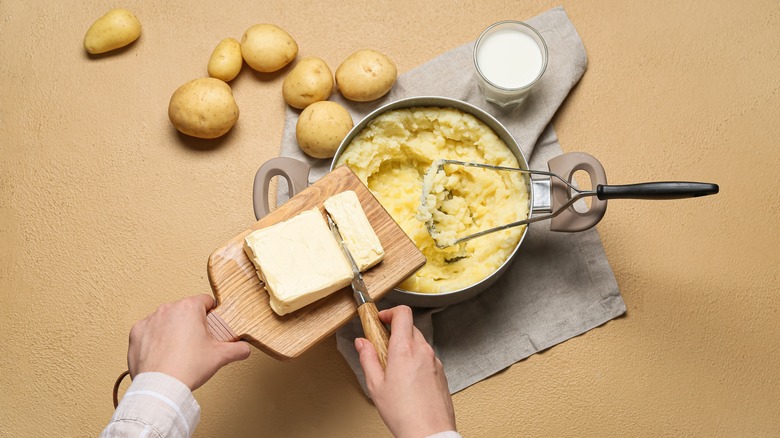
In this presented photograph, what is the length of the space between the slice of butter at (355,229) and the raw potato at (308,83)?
0.38 metres

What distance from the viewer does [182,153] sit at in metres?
1.43

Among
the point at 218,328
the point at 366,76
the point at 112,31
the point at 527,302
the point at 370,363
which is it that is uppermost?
the point at 112,31

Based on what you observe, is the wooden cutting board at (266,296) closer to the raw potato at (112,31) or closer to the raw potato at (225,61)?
the raw potato at (225,61)

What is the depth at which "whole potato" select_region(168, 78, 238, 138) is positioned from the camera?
1340 mm

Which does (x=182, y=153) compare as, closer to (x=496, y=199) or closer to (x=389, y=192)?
(x=389, y=192)

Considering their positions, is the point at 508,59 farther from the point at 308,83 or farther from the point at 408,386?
the point at 408,386

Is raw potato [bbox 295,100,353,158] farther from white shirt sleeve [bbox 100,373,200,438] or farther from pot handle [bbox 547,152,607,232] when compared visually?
white shirt sleeve [bbox 100,373,200,438]

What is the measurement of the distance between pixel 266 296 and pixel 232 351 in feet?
0.36

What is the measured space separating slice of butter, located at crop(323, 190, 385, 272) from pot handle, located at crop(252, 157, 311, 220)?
162mm

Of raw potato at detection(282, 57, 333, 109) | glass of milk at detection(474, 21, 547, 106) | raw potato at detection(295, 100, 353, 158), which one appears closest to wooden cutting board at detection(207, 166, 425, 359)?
raw potato at detection(295, 100, 353, 158)

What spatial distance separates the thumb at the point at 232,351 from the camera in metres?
1.02

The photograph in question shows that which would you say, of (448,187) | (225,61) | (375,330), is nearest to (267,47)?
(225,61)

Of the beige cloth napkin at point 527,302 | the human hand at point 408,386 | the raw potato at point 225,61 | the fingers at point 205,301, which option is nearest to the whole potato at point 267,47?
the raw potato at point 225,61

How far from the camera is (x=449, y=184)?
1288 millimetres
